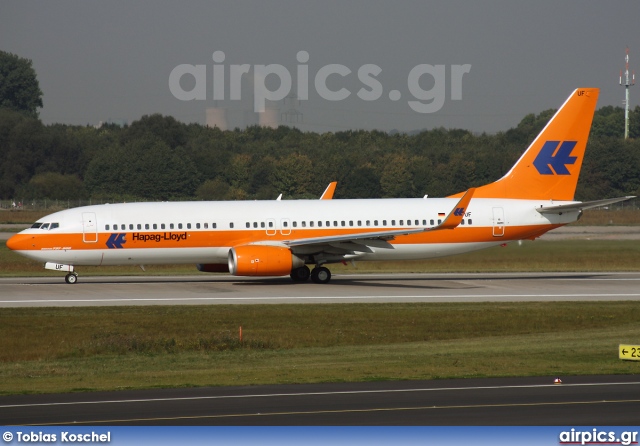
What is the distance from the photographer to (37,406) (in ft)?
54.7

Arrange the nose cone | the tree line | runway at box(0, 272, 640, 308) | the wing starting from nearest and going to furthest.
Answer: runway at box(0, 272, 640, 308) → the wing → the nose cone → the tree line

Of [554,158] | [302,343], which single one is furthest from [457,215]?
[302,343]

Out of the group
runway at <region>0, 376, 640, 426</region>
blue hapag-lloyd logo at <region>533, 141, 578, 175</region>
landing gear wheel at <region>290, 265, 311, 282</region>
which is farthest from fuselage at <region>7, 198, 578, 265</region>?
runway at <region>0, 376, 640, 426</region>

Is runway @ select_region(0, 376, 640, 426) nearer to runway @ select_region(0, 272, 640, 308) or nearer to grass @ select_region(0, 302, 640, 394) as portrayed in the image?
grass @ select_region(0, 302, 640, 394)

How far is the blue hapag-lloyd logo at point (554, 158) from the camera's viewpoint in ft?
141

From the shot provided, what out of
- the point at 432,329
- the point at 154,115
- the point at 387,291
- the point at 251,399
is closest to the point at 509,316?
the point at 432,329

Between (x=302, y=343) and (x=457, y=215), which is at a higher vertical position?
(x=457, y=215)

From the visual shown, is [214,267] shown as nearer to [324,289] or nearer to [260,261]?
[260,261]

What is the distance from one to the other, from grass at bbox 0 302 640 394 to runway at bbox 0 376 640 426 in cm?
117

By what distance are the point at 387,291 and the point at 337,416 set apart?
23.5m

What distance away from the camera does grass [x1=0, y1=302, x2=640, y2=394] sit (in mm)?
20516

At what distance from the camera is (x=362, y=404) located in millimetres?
16422

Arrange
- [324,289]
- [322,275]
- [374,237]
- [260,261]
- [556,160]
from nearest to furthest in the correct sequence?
1. [260,261]
2. [374,237]
3. [324,289]
4. [322,275]
5. [556,160]

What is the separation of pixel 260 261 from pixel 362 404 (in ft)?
72.5
